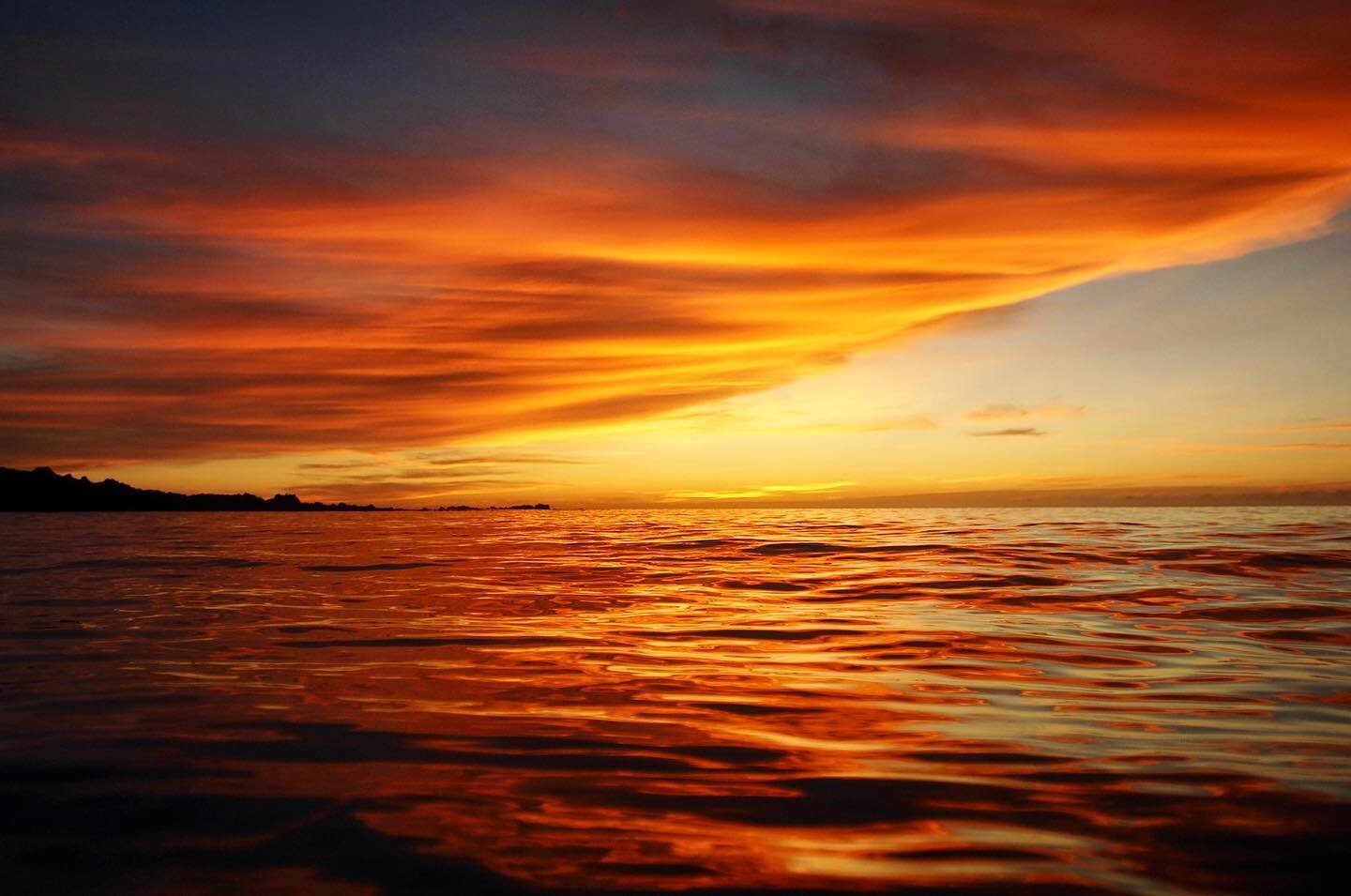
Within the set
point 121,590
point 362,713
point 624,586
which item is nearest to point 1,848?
point 362,713

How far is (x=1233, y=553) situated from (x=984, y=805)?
60.2 feet

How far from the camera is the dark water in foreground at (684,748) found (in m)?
3.28

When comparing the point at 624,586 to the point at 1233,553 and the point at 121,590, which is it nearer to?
the point at 121,590

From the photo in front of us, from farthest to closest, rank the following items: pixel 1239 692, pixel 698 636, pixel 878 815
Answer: pixel 698 636 < pixel 1239 692 < pixel 878 815

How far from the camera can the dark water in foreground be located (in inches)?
129

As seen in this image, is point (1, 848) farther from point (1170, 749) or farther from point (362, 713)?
point (1170, 749)

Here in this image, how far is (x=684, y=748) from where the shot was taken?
4.84 meters

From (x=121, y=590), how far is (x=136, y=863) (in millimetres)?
12671

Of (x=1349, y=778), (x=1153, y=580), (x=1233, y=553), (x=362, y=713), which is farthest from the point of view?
(x=1233, y=553)

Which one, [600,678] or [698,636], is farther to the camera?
[698,636]

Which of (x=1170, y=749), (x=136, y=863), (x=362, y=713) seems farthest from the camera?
(x=362, y=713)

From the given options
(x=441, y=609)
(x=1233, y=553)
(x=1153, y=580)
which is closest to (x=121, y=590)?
(x=441, y=609)

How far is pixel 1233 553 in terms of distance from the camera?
18.6m

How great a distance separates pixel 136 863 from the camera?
3.27m
